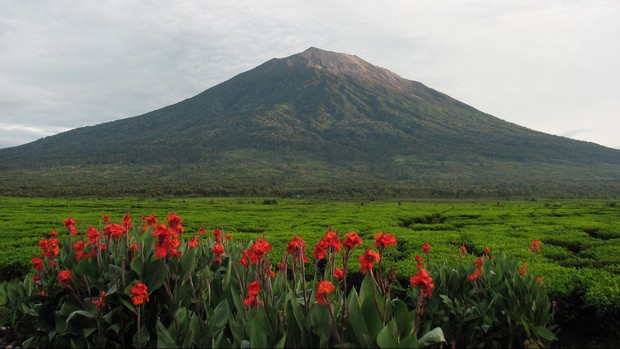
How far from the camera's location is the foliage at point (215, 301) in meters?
3.89

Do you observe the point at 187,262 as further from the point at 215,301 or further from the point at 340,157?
the point at 340,157

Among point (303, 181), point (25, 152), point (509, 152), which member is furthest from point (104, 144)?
point (509, 152)

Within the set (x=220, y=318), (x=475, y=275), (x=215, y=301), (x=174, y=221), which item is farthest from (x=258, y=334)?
(x=475, y=275)

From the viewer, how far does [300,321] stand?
4.10 m

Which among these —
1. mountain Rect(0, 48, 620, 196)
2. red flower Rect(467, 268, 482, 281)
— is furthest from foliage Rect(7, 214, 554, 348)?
mountain Rect(0, 48, 620, 196)

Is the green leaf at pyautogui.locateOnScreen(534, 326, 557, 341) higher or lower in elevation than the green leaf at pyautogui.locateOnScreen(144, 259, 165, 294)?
lower

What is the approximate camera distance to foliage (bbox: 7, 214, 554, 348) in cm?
389

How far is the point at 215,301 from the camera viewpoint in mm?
5273

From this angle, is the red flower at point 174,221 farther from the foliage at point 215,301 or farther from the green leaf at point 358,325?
the green leaf at point 358,325

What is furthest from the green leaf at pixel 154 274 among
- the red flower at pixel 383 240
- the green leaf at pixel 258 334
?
the red flower at pixel 383 240

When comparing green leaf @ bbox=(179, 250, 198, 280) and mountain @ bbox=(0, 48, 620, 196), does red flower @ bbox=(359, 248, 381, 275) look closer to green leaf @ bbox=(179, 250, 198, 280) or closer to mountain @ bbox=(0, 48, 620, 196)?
green leaf @ bbox=(179, 250, 198, 280)

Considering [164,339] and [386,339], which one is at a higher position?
[386,339]

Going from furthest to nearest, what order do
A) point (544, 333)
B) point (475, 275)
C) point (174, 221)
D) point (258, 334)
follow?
point (475, 275) < point (174, 221) < point (544, 333) < point (258, 334)

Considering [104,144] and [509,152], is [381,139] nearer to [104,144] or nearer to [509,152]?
[509,152]
